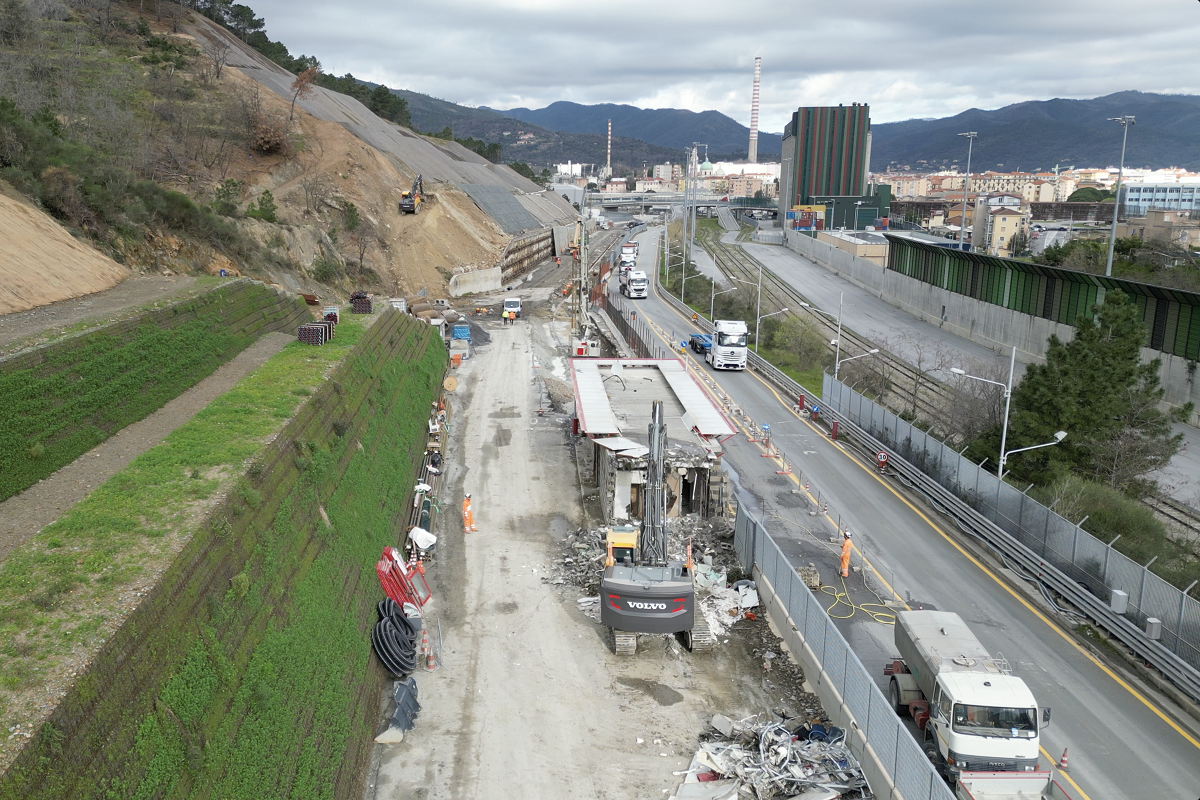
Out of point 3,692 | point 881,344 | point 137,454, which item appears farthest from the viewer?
point 881,344

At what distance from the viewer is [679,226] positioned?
17488 centimetres

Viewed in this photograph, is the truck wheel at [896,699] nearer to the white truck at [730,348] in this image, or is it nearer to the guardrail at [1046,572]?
the guardrail at [1046,572]

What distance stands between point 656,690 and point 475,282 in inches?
2580

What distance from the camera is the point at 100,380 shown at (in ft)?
60.2

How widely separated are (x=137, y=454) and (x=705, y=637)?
13.5m

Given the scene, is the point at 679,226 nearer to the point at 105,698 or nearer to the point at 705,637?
the point at 705,637

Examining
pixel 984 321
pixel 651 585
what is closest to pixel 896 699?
pixel 651 585

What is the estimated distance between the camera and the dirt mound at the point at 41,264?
2327 centimetres

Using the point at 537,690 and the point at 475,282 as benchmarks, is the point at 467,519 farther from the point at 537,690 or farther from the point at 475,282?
the point at 475,282

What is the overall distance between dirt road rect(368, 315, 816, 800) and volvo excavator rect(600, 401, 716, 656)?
0.77 meters

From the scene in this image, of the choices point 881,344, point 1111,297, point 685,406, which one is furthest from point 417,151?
point 1111,297

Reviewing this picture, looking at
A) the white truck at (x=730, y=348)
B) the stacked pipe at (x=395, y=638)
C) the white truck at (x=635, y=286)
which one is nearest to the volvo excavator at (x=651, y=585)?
the stacked pipe at (x=395, y=638)

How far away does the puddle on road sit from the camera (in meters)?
19.0

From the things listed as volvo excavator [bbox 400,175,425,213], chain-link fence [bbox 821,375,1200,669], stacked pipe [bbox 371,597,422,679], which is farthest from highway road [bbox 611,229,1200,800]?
volvo excavator [bbox 400,175,425,213]
